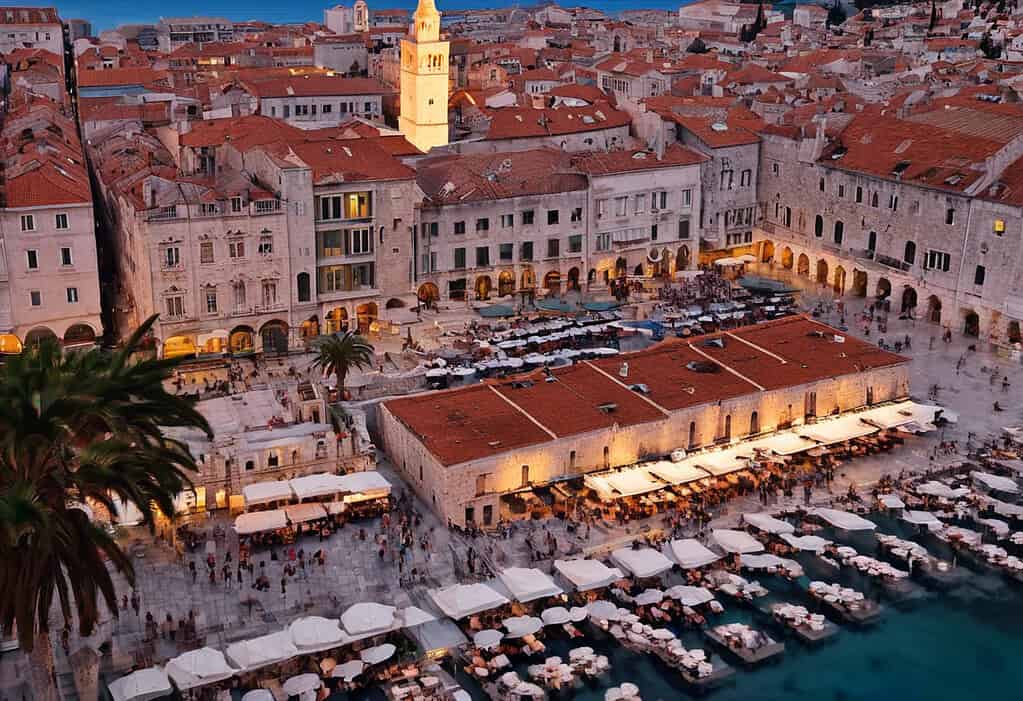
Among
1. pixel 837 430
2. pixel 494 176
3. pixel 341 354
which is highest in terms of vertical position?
pixel 494 176

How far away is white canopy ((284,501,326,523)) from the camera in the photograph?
163ft

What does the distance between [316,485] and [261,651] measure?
11646mm

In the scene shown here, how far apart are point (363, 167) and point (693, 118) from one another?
32.1 m

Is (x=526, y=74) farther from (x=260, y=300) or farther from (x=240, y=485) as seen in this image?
(x=240, y=485)

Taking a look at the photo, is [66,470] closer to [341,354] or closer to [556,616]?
[556,616]

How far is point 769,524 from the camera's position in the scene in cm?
5084

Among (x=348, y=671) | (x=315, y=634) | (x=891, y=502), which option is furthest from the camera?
(x=891, y=502)

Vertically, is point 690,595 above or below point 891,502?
below

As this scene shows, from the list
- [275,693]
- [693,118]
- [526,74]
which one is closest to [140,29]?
[526,74]

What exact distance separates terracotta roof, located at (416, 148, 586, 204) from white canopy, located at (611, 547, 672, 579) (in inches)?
1388

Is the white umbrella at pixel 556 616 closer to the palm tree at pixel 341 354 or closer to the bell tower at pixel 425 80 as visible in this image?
the palm tree at pixel 341 354

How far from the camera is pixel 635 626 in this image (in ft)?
144

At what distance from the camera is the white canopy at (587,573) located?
150 feet

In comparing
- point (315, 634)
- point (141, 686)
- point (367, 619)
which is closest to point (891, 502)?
point (367, 619)
